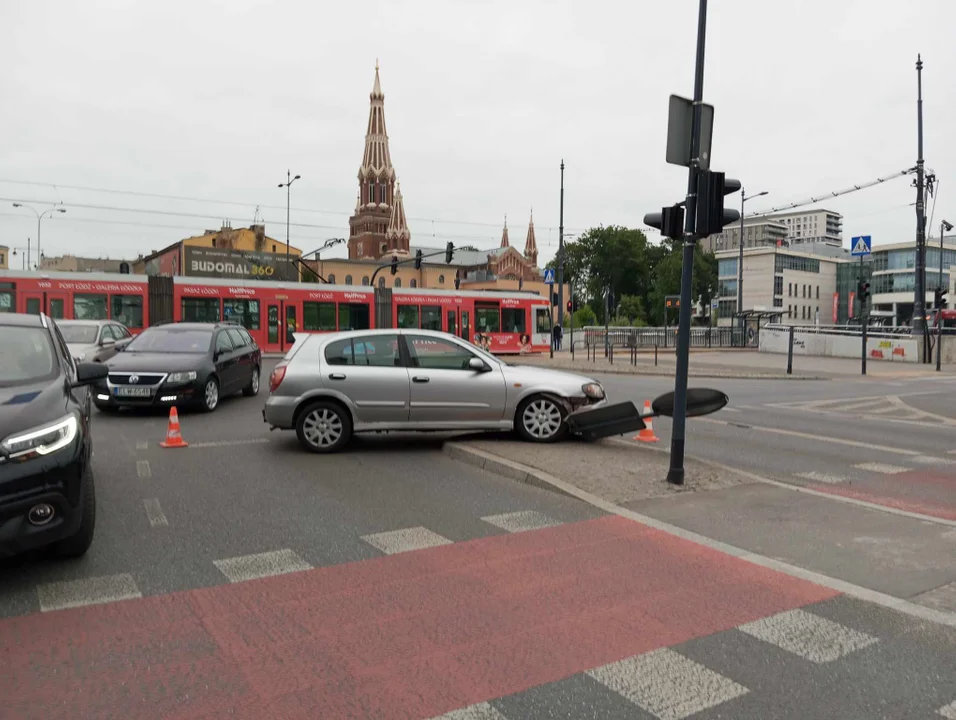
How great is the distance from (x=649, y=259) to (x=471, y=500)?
100623 millimetres

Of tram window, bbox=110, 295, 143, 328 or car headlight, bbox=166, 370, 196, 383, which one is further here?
tram window, bbox=110, 295, 143, 328

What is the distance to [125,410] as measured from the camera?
Answer: 13242 millimetres

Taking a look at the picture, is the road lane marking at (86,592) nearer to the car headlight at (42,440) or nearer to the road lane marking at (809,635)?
the car headlight at (42,440)

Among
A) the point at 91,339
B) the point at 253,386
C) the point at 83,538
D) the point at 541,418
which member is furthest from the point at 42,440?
the point at 91,339

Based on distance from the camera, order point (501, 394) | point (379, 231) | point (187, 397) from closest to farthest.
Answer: point (501, 394)
point (187, 397)
point (379, 231)

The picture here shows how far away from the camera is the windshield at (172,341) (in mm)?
13344

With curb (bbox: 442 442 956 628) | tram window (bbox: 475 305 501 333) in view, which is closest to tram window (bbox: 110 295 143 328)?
tram window (bbox: 475 305 501 333)

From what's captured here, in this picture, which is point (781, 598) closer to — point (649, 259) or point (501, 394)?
point (501, 394)

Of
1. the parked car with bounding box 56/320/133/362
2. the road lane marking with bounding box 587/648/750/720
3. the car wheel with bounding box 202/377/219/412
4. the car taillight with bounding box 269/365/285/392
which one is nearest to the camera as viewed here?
the road lane marking with bounding box 587/648/750/720

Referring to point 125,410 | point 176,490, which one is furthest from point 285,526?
point 125,410

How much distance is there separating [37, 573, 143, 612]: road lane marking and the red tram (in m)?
23.8


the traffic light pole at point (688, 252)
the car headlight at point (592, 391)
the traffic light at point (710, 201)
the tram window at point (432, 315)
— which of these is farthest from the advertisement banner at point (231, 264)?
the traffic light at point (710, 201)

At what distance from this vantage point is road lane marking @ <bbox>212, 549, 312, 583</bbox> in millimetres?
4859

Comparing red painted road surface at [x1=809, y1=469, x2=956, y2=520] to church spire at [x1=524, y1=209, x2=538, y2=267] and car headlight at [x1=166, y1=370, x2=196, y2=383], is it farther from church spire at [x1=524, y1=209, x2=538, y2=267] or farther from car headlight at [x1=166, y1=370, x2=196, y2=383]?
church spire at [x1=524, y1=209, x2=538, y2=267]
